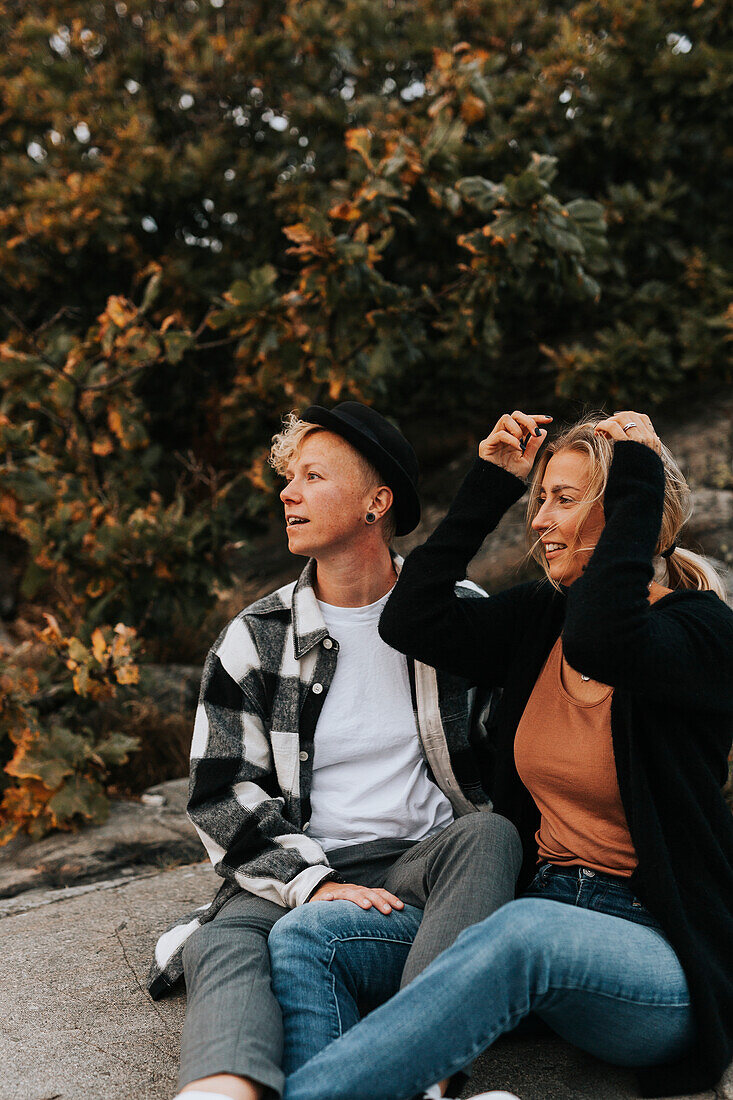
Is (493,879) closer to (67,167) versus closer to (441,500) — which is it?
(441,500)

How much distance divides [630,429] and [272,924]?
50.1 inches

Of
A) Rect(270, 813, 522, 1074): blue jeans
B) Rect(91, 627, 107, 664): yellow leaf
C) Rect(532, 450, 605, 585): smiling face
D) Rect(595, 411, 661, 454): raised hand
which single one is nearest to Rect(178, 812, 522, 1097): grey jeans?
Rect(270, 813, 522, 1074): blue jeans

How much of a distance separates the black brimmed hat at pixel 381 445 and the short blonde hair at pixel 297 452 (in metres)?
0.01

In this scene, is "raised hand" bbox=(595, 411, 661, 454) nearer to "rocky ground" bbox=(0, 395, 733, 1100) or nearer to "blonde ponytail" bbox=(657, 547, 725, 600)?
"blonde ponytail" bbox=(657, 547, 725, 600)

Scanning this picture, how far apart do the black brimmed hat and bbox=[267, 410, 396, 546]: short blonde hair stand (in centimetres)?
1

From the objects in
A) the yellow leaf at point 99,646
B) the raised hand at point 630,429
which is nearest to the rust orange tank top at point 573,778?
the raised hand at point 630,429

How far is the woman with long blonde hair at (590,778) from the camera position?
5.14ft

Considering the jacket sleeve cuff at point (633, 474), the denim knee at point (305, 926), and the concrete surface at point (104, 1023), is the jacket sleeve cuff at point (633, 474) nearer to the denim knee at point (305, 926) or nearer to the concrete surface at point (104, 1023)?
the denim knee at point (305, 926)

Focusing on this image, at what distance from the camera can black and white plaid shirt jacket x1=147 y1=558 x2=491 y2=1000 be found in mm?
2076

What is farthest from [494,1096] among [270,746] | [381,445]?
[381,445]

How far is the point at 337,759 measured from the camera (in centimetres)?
221

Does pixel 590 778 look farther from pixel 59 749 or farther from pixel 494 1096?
pixel 59 749

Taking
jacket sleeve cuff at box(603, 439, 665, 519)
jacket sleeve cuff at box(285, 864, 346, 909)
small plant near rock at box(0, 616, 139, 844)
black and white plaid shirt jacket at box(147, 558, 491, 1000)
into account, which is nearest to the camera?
jacket sleeve cuff at box(603, 439, 665, 519)

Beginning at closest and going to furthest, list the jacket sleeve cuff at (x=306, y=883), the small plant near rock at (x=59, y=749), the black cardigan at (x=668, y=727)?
1. the black cardigan at (x=668, y=727)
2. the jacket sleeve cuff at (x=306, y=883)
3. the small plant near rock at (x=59, y=749)
